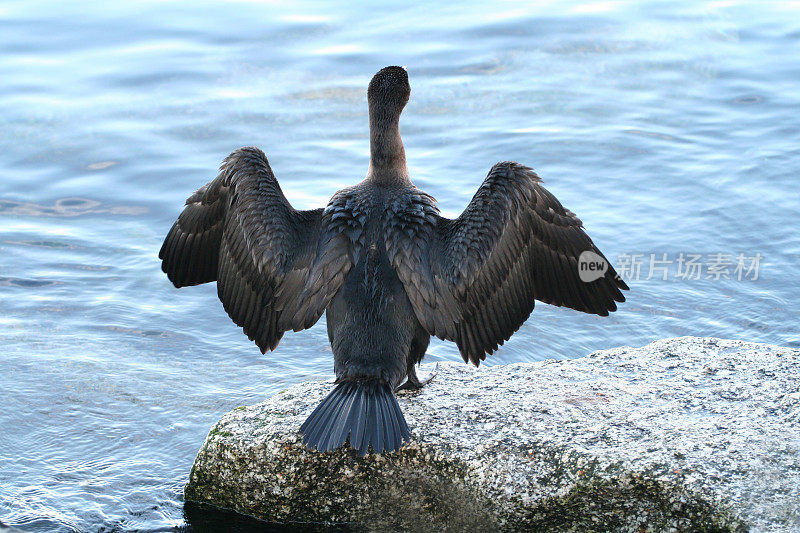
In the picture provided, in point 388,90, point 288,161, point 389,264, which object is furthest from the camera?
point 288,161

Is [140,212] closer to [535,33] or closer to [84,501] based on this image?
[84,501]

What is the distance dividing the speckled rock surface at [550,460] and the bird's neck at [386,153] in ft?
4.03

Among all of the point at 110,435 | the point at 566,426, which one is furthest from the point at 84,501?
the point at 566,426

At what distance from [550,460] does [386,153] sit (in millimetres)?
2002

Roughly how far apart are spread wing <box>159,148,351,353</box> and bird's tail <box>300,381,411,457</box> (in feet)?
1.73

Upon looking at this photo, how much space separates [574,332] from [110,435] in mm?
3483

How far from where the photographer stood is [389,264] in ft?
17.6

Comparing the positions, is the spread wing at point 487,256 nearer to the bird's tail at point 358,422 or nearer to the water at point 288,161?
the bird's tail at point 358,422

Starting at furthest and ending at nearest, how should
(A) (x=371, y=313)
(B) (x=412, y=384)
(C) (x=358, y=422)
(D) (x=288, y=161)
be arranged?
(D) (x=288, y=161), (B) (x=412, y=384), (A) (x=371, y=313), (C) (x=358, y=422)

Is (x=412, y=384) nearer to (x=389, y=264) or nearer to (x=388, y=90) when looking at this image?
(x=389, y=264)

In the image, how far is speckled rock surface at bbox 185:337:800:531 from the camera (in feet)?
15.4

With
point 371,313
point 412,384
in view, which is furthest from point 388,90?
point 412,384

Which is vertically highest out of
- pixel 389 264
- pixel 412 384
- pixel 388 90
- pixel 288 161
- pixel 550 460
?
pixel 388 90

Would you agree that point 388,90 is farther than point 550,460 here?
Yes
